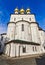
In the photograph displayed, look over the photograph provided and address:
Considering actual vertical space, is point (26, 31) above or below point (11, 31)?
below

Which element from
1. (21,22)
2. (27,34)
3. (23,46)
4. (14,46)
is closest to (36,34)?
(27,34)

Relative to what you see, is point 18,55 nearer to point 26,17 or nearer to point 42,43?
point 42,43

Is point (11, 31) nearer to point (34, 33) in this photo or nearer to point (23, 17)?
point (23, 17)

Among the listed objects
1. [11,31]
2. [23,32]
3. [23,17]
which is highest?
[23,17]

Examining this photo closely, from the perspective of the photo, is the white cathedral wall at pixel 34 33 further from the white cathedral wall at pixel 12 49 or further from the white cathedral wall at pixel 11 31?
the white cathedral wall at pixel 12 49

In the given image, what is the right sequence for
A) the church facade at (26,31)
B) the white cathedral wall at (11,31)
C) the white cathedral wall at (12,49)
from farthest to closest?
the white cathedral wall at (11,31) → the church facade at (26,31) → the white cathedral wall at (12,49)

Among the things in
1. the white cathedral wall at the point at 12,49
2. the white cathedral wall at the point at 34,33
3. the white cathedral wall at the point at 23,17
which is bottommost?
the white cathedral wall at the point at 12,49

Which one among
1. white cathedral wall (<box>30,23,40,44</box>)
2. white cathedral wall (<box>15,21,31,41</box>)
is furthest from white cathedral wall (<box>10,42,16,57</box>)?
white cathedral wall (<box>30,23,40,44</box>)

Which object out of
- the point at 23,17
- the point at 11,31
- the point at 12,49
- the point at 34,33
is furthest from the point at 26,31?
the point at 12,49

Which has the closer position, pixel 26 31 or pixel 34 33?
pixel 26 31

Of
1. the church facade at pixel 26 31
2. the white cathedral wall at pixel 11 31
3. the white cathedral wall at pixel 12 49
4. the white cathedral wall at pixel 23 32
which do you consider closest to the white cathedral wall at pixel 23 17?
the church facade at pixel 26 31

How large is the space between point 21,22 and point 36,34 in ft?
19.6

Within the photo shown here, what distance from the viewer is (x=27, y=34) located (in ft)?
113

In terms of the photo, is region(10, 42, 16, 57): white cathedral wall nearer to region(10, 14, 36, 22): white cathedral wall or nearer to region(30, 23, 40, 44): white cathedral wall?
region(30, 23, 40, 44): white cathedral wall
